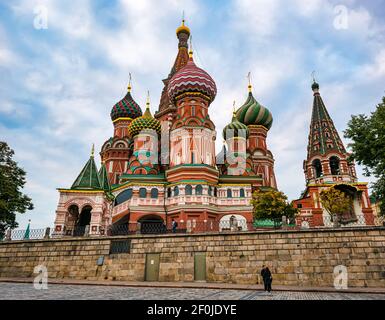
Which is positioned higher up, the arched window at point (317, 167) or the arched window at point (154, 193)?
the arched window at point (317, 167)

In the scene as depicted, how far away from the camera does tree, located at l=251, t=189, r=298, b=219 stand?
2520cm

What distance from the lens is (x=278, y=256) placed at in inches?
631

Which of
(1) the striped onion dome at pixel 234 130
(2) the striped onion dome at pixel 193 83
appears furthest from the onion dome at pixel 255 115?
(2) the striped onion dome at pixel 193 83

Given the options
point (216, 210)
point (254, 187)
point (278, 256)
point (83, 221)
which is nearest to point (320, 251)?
point (278, 256)

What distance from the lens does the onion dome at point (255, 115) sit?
41.8 metres

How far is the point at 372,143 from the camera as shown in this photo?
1752 centimetres

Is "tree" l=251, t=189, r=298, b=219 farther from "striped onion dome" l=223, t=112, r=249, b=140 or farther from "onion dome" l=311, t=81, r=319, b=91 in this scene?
"onion dome" l=311, t=81, r=319, b=91

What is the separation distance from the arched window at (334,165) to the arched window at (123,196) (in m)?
25.0

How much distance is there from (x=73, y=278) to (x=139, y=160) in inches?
645

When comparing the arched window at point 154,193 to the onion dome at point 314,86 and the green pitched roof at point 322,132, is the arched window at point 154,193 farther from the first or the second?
the onion dome at point 314,86

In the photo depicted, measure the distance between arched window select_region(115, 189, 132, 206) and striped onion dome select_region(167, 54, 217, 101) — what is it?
40.9ft

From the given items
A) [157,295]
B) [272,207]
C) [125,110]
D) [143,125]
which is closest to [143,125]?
[143,125]

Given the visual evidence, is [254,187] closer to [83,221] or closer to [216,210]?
[216,210]

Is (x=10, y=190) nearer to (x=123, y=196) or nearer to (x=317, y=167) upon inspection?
(x=123, y=196)
